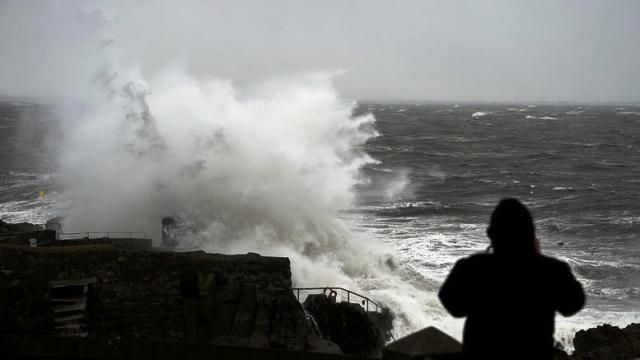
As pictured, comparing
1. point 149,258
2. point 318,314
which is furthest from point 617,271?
point 149,258

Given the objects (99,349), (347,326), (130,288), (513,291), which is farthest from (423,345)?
(347,326)

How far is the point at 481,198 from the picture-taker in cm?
4344

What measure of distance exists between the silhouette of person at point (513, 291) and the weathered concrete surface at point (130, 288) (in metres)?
6.98

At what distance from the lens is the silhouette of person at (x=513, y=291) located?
3322 millimetres

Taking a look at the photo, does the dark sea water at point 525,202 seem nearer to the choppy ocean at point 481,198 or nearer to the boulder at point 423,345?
the choppy ocean at point 481,198

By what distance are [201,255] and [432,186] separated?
3925 centimetres

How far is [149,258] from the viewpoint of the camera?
10727 mm

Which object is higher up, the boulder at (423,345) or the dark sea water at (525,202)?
the dark sea water at (525,202)

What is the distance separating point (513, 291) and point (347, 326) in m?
10.5

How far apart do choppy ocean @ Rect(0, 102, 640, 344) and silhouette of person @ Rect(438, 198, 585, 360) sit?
16683mm

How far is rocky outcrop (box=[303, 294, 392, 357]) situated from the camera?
13500 millimetres

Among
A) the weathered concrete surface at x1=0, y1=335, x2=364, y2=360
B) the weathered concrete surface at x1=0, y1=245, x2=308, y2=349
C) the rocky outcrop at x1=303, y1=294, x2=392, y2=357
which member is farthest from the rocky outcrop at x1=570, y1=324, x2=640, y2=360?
the weathered concrete surface at x1=0, y1=335, x2=364, y2=360

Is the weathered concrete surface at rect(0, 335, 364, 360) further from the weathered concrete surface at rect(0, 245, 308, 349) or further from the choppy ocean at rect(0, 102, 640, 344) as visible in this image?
the choppy ocean at rect(0, 102, 640, 344)

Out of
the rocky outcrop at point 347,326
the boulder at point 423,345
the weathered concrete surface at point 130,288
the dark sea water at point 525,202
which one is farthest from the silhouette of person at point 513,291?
the dark sea water at point 525,202
